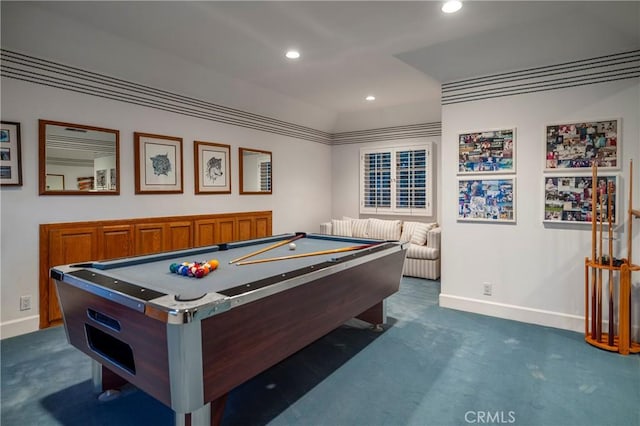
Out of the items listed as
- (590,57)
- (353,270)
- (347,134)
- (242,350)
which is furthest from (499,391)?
(347,134)

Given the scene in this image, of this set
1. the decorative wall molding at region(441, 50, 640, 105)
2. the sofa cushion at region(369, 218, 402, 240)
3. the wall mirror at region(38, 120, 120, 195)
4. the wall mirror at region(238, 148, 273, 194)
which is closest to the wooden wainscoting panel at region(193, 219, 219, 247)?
the wall mirror at region(238, 148, 273, 194)

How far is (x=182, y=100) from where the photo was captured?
446cm

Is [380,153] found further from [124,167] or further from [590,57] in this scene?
[124,167]

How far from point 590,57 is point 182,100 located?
432cm

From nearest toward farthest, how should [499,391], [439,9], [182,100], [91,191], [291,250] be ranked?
1. [499,391]
2. [439,9]
3. [291,250]
4. [91,191]
5. [182,100]

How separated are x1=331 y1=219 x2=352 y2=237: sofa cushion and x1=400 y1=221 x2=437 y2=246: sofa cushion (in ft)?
3.15

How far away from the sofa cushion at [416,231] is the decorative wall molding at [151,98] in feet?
5.11

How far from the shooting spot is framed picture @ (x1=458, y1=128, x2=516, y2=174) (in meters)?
3.65

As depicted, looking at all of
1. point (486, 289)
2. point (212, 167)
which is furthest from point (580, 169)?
point (212, 167)

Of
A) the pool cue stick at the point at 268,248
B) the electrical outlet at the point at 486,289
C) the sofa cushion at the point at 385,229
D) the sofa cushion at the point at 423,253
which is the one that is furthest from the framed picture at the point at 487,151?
the sofa cushion at the point at 385,229

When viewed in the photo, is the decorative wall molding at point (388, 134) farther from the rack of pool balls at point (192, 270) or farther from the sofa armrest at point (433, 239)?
the rack of pool balls at point (192, 270)

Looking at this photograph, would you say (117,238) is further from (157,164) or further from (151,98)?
(151,98)

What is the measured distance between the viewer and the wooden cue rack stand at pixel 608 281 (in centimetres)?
290

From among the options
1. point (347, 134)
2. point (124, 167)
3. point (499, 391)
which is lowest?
point (499, 391)
